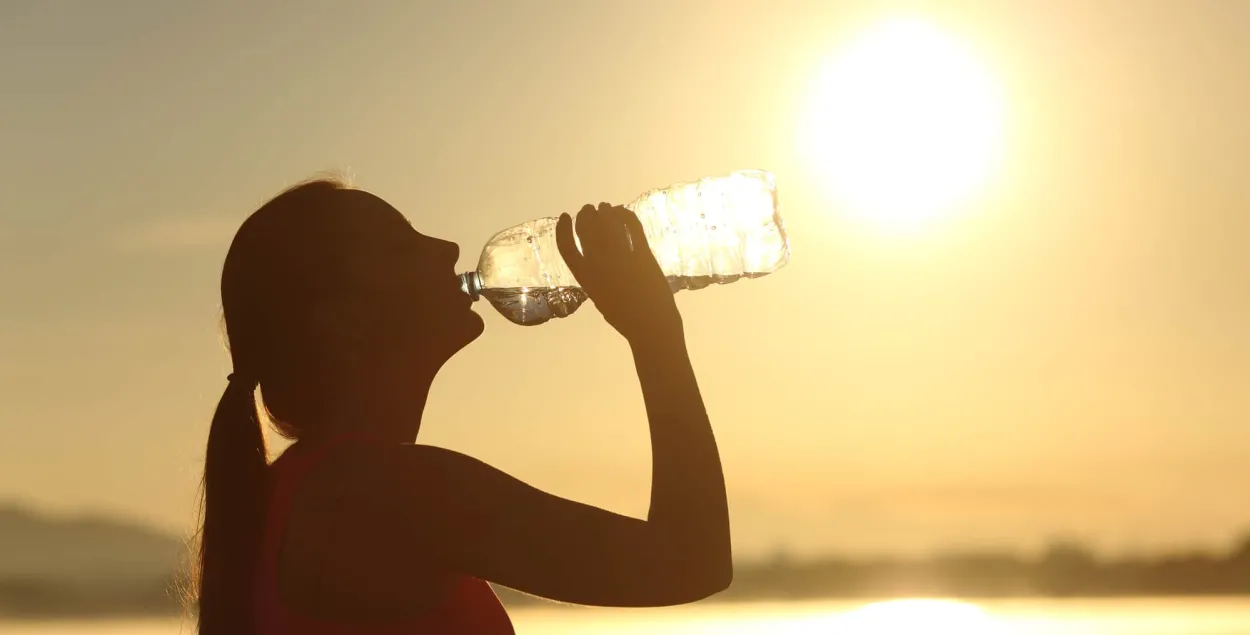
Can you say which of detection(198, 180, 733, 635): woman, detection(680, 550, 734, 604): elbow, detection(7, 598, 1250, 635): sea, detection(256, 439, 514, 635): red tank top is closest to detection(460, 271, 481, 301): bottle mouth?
detection(198, 180, 733, 635): woman

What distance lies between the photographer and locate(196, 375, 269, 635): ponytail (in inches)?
75.4

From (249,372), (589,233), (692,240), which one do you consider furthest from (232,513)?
(692,240)

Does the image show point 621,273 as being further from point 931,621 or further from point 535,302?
point 931,621

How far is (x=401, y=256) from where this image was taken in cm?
209

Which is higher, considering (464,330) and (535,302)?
(535,302)

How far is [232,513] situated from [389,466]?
0.39 meters

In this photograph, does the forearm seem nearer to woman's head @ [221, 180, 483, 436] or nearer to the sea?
woman's head @ [221, 180, 483, 436]

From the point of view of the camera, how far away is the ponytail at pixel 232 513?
1.92 metres

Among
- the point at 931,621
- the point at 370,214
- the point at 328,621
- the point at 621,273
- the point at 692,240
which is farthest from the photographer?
the point at 931,621

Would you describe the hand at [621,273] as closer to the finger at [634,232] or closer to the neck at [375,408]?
the finger at [634,232]

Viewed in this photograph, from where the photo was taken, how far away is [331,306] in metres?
2.03

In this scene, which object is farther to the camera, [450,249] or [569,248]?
[450,249]

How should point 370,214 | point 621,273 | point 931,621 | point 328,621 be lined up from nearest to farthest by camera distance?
1. point 328,621
2. point 621,273
3. point 370,214
4. point 931,621

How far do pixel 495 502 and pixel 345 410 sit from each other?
38cm
